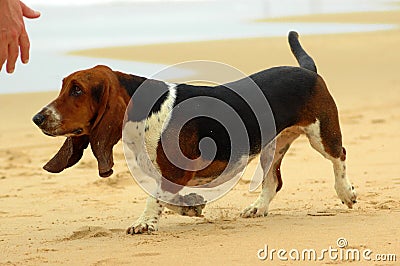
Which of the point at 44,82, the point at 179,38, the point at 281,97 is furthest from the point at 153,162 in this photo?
the point at 179,38

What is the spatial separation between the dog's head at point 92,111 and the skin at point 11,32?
26.2 inches

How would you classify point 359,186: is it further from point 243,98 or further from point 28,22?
point 28,22

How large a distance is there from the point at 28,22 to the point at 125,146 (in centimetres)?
2155

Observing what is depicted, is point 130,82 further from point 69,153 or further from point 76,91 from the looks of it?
point 69,153

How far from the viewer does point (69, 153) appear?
6.42 m

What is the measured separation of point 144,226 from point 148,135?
60 cm

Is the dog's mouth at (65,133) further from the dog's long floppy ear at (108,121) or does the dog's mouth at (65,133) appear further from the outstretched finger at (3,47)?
the outstretched finger at (3,47)

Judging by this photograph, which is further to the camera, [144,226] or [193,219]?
[193,219]

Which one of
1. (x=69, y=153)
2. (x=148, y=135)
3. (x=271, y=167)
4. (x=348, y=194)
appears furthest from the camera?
(x=271, y=167)

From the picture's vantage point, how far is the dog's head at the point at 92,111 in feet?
19.5

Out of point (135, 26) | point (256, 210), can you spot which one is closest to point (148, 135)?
point (256, 210)
